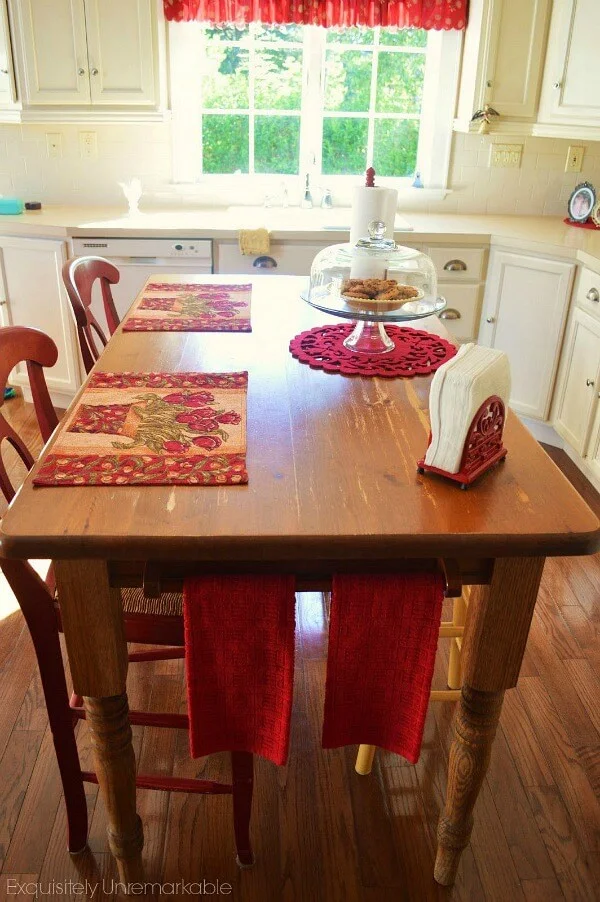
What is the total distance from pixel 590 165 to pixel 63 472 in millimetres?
3542

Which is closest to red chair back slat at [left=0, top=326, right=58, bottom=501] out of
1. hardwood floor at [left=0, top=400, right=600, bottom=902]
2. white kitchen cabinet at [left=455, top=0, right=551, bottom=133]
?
hardwood floor at [left=0, top=400, right=600, bottom=902]

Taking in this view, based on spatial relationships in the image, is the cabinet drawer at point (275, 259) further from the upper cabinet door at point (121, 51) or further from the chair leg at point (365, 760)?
the chair leg at point (365, 760)

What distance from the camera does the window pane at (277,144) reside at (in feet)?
13.1

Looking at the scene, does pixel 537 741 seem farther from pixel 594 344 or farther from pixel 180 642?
pixel 594 344

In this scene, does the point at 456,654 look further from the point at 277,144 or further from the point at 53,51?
the point at 53,51

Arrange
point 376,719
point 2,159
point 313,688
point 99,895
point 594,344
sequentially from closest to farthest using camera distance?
1. point 376,719
2. point 99,895
3. point 313,688
4. point 594,344
5. point 2,159

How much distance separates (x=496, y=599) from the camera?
1.31 metres

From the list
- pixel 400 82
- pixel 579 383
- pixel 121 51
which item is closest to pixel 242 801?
pixel 579 383

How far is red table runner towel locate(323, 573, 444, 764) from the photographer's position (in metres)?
1.30

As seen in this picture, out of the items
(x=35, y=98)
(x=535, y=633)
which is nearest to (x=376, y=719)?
(x=535, y=633)

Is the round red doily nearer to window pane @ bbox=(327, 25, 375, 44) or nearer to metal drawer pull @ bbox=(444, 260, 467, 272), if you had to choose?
metal drawer pull @ bbox=(444, 260, 467, 272)

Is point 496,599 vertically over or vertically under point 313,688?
over

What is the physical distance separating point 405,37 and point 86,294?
245cm

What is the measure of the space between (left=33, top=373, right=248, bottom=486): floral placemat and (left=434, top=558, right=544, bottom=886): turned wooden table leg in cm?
47
